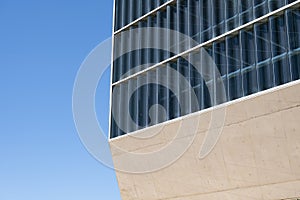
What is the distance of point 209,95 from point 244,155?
3310mm

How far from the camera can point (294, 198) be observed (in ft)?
69.9

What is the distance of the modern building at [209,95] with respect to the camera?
2120 cm

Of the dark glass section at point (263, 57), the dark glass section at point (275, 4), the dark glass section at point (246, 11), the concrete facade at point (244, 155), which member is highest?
the dark glass section at point (246, 11)

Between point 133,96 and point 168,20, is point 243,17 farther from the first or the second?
point 133,96

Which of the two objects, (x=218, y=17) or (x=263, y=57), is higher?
(x=218, y=17)

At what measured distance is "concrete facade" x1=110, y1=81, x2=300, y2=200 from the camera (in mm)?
20781

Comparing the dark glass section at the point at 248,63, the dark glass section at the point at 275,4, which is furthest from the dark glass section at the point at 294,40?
the dark glass section at the point at 248,63

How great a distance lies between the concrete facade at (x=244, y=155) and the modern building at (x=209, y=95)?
1.8 inches

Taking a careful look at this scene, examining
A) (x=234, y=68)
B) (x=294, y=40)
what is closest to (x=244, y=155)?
(x=234, y=68)

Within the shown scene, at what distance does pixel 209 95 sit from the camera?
24.2 metres

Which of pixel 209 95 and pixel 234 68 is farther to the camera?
pixel 209 95

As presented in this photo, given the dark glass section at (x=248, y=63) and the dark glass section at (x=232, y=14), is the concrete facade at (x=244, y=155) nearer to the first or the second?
the dark glass section at (x=248, y=63)

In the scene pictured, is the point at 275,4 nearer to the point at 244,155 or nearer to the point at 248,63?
the point at 248,63

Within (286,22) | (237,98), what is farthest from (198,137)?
(286,22)
